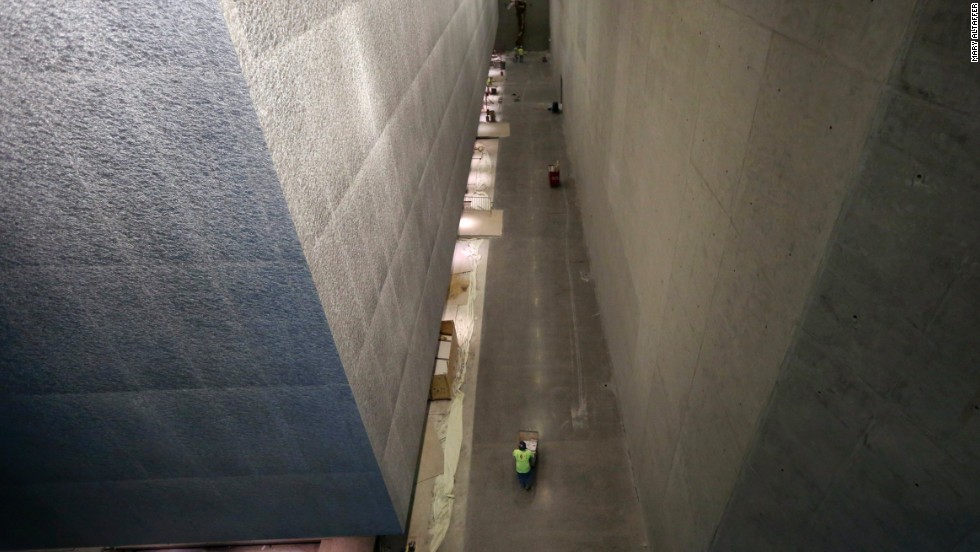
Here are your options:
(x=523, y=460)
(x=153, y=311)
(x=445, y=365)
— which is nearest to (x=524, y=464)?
(x=523, y=460)

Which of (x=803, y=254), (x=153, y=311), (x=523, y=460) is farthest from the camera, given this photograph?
(x=523, y=460)

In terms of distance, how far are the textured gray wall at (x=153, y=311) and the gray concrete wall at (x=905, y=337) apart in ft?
8.76

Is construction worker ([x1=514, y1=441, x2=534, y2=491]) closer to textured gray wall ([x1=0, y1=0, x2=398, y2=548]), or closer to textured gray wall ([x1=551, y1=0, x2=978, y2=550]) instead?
textured gray wall ([x1=551, y1=0, x2=978, y2=550])

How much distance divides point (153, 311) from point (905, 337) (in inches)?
153

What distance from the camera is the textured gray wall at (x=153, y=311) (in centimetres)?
230

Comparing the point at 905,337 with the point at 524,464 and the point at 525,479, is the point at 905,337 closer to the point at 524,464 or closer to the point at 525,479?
the point at 524,464

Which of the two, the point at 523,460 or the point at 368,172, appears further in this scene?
the point at 523,460

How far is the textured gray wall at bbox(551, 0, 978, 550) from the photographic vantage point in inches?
68.9

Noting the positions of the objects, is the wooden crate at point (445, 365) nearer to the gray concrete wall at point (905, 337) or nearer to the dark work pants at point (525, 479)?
the dark work pants at point (525, 479)

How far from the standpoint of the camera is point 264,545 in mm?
5777

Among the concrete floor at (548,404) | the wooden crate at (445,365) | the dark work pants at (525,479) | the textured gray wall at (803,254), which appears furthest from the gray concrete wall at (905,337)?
the wooden crate at (445,365)

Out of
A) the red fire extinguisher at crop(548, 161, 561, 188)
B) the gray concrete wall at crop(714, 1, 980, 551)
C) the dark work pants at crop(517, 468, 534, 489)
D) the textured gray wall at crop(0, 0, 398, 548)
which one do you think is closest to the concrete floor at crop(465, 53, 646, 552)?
the dark work pants at crop(517, 468, 534, 489)

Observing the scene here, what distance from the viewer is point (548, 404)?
7.36 m

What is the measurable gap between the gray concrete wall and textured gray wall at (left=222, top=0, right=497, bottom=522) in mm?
2647
